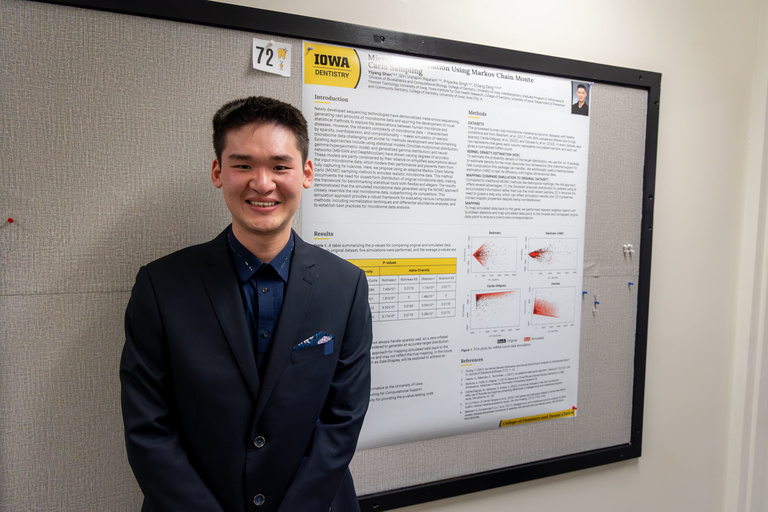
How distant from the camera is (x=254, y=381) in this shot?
2.62 feet

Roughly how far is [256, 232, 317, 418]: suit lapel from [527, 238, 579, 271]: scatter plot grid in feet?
2.44

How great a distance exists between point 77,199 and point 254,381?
585mm

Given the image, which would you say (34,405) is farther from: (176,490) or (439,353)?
(439,353)

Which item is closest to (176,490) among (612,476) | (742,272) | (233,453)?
(233,453)

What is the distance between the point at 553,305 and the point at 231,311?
0.99m

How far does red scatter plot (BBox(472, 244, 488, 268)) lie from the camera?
1260mm

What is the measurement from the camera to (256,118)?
0.81 meters

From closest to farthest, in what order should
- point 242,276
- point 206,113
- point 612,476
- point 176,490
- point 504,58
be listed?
point 176,490
point 242,276
point 206,113
point 504,58
point 612,476

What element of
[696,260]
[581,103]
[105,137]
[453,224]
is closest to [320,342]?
[453,224]

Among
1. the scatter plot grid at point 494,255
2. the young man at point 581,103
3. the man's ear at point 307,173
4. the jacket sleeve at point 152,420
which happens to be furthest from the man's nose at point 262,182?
the young man at point 581,103

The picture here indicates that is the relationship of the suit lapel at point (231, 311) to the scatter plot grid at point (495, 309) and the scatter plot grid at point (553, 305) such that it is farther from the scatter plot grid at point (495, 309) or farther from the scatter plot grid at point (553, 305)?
the scatter plot grid at point (553, 305)

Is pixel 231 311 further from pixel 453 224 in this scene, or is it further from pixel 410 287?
pixel 453 224

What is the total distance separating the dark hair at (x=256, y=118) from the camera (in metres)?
0.81

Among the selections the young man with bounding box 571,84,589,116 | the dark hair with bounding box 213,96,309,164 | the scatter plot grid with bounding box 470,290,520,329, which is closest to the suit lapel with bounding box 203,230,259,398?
the dark hair with bounding box 213,96,309,164
